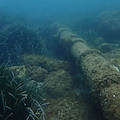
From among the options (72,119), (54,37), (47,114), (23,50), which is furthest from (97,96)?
(54,37)

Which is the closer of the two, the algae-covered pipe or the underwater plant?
the underwater plant

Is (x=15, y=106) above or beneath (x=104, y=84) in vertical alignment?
beneath

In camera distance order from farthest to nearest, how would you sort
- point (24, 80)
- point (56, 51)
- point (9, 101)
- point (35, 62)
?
point (56, 51) < point (35, 62) < point (24, 80) < point (9, 101)

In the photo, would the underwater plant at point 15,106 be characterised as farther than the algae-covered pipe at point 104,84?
No

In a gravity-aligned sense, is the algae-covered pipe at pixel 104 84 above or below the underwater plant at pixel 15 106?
above

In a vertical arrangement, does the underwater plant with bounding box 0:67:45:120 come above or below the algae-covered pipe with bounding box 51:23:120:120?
below

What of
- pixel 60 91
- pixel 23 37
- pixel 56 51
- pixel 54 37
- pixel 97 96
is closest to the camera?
pixel 97 96

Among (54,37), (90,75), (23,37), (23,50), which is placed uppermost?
(54,37)

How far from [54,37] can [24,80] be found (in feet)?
27.8

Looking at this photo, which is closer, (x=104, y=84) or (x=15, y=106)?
(x=15, y=106)

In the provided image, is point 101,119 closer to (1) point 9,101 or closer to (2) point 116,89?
(2) point 116,89

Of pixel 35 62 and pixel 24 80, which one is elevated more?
pixel 35 62

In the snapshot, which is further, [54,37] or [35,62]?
[54,37]

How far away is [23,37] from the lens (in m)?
9.13
